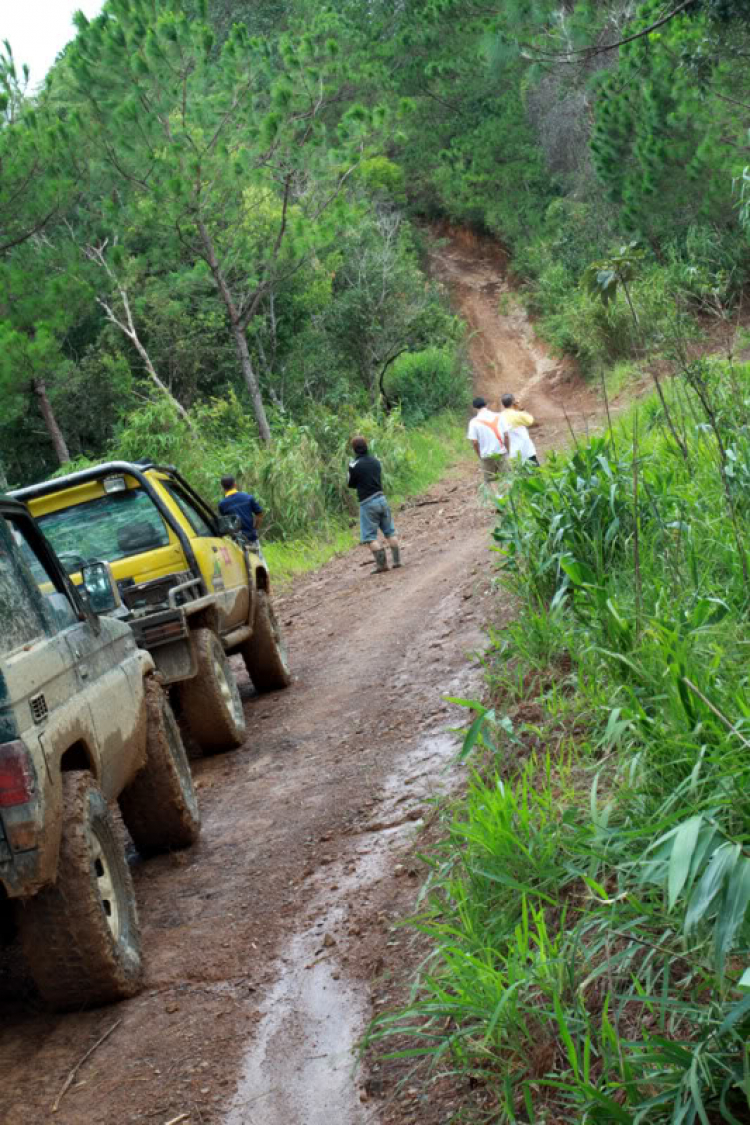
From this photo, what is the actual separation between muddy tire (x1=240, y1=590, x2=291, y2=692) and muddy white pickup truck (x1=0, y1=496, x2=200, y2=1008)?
12.2 ft

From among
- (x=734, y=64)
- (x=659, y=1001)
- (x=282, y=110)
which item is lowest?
(x=659, y=1001)

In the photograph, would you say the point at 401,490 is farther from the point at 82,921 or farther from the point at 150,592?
the point at 82,921

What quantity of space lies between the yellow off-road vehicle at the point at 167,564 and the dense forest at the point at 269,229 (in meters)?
3.20

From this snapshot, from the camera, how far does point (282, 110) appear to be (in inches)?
749

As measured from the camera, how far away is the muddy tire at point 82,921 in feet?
13.7

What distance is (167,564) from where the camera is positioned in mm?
8164

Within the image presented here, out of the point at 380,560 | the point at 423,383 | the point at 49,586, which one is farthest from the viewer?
the point at 423,383

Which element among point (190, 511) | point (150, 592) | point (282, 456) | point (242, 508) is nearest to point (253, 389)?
point (282, 456)

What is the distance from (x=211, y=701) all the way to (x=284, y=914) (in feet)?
9.15

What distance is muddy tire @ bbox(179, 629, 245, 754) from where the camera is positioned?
25.0 feet

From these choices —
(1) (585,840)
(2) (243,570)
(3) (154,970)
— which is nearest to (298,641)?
(2) (243,570)

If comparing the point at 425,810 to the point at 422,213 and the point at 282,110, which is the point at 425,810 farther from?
the point at 422,213

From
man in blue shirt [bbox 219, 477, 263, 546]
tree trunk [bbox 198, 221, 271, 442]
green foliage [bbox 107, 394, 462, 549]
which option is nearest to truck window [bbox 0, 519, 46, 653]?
man in blue shirt [bbox 219, 477, 263, 546]

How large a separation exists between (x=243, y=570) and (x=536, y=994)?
6115mm
